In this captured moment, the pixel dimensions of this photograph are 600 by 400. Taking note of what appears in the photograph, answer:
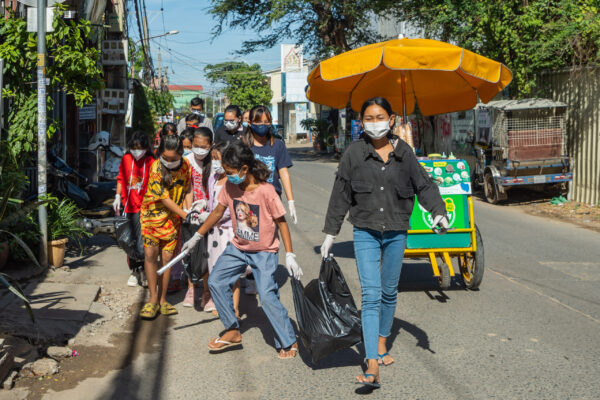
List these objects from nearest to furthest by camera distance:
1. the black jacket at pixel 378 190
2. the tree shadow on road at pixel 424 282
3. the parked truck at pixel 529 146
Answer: the black jacket at pixel 378 190 → the tree shadow on road at pixel 424 282 → the parked truck at pixel 529 146

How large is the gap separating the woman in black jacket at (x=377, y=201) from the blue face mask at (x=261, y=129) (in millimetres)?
1949

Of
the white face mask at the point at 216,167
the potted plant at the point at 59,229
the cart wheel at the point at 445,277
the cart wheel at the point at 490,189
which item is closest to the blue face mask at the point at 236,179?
the white face mask at the point at 216,167

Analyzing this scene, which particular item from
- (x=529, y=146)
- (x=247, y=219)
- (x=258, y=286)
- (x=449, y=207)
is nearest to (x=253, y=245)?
(x=247, y=219)

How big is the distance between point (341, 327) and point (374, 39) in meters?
30.9

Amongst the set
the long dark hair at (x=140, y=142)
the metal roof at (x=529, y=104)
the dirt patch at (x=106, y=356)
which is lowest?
the dirt patch at (x=106, y=356)

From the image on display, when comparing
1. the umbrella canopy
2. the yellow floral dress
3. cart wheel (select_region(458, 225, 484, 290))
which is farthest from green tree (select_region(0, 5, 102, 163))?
cart wheel (select_region(458, 225, 484, 290))

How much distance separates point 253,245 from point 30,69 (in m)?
4.59

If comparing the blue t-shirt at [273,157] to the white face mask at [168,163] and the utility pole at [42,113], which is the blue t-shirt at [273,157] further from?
the utility pole at [42,113]

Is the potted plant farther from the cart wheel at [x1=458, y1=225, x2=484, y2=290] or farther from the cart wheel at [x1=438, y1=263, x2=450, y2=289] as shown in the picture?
the cart wheel at [x1=458, y1=225, x2=484, y2=290]

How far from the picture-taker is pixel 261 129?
645cm

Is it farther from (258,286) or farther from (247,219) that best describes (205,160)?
(258,286)

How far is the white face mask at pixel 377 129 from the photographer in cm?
452

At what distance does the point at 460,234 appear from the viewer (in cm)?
685

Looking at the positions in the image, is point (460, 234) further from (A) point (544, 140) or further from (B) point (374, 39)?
(B) point (374, 39)
